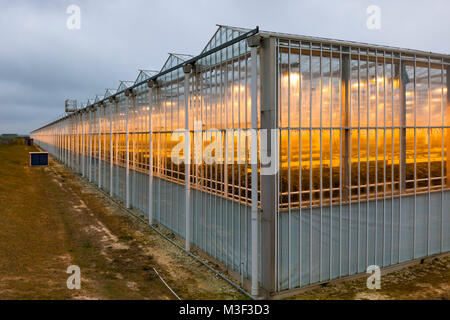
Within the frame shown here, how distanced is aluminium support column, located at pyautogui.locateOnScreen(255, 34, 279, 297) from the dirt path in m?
1.20

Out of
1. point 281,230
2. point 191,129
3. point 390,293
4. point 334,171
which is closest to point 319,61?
point 334,171

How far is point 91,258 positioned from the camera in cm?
1342

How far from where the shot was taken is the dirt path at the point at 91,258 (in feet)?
34.5

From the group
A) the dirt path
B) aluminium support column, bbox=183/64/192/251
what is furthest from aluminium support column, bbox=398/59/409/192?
aluminium support column, bbox=183/64/192/251

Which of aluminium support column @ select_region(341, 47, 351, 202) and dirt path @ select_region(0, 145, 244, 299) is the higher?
aluminium support column @ select_region(341, 47, 351, 202)

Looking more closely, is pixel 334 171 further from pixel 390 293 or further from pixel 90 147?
pixel 90 147

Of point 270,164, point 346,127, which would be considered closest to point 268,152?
point 270,164

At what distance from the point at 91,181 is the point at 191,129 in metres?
23.5

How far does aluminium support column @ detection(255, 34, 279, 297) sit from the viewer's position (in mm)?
9703

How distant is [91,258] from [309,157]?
8564 mm

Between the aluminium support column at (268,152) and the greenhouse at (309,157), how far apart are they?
29 millimetres

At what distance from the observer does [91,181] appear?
3494 centimetres

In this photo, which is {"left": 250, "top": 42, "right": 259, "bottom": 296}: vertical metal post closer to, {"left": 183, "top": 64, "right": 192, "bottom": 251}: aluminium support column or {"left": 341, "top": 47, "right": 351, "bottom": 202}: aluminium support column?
{"left": 341, "top": 47, "right": 351, "bottom": 202}: aluminium support column

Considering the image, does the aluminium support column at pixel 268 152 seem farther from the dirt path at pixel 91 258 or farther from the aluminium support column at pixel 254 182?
the dirt path at pixel 91 258
